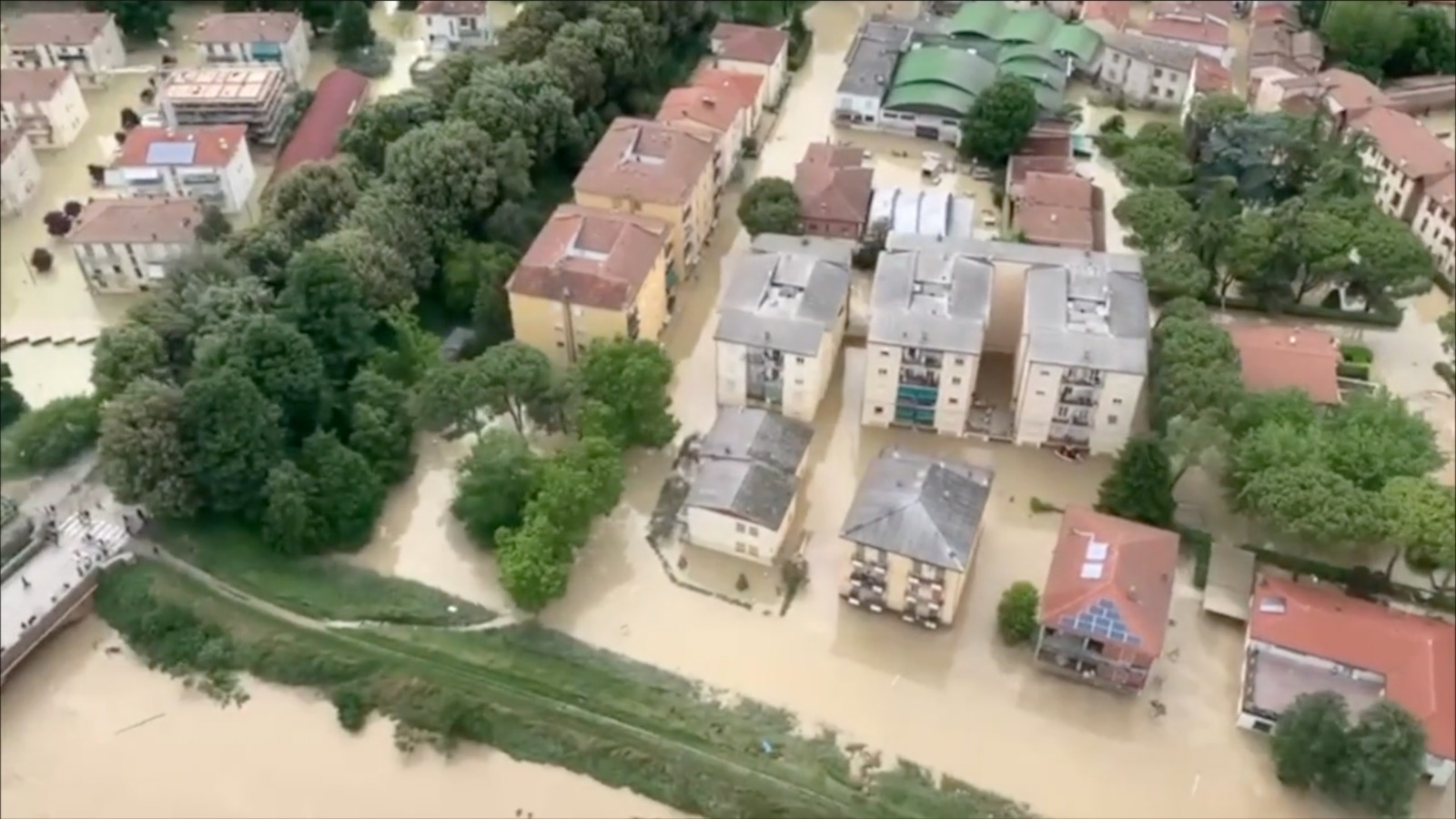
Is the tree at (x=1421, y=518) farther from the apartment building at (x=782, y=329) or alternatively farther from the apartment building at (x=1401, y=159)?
the apartment building at (x=1401, y=159)

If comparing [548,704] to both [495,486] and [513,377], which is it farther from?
[513,377]

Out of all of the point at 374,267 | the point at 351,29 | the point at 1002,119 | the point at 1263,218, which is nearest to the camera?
the point at 374,267

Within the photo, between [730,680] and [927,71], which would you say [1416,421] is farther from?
[927,71]

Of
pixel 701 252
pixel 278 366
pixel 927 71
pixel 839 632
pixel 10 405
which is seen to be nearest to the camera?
pixel 839 632

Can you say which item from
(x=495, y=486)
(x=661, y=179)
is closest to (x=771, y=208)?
(x=661, y=179)

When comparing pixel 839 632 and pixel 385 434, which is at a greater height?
pixel 385 434

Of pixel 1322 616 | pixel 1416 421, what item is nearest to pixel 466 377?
pixel 1322 616
